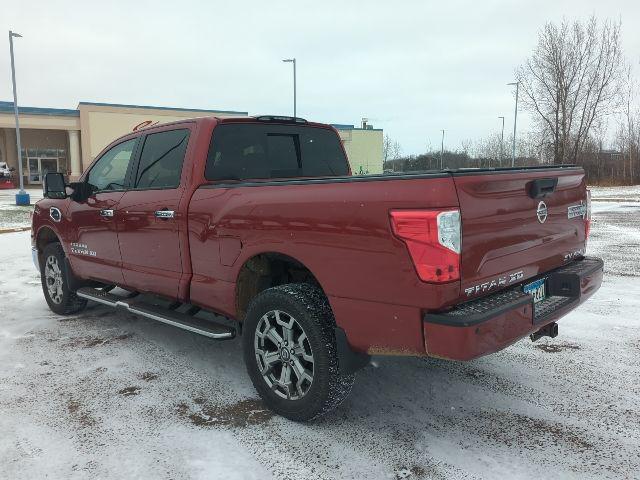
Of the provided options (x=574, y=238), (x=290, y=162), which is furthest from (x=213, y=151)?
(x=574, y=238)

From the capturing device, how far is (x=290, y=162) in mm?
4527

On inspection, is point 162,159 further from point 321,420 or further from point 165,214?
point 321,420

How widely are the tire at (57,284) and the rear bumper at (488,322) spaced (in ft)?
14.6

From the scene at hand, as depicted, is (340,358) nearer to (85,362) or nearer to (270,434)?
(270,434)

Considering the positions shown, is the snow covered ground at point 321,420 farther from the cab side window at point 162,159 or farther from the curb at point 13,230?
the curb at point 13,230

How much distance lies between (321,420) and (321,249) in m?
1.13

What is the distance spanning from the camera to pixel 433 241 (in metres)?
2.53

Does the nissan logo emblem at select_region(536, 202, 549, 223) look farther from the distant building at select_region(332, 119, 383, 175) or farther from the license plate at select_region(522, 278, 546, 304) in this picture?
the distant building at select_region(332, 119, 383, 175)

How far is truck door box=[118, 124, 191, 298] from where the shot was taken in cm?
406

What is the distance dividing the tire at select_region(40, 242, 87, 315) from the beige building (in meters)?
33.7

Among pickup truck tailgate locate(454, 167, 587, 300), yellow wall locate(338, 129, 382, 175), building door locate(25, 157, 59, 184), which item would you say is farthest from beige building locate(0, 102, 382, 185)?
pickup truck tailgate locate(454, 167, 587, 300)

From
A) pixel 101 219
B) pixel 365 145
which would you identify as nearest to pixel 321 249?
pixel 101 219

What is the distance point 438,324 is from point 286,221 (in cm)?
112

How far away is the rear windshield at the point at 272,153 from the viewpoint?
4.10 metres
